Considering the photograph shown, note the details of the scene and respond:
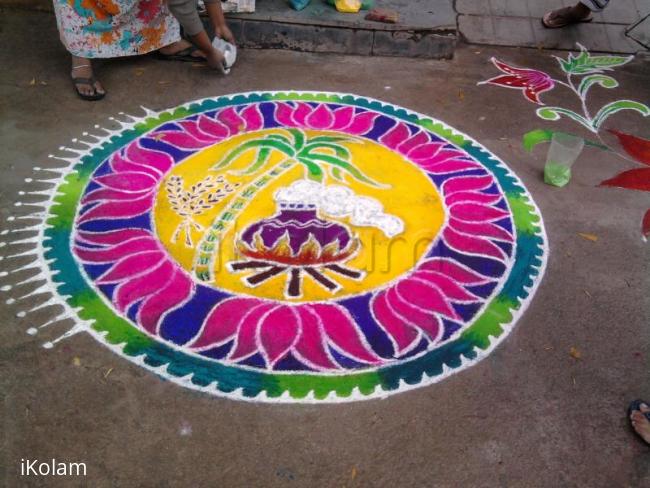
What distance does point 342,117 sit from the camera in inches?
127

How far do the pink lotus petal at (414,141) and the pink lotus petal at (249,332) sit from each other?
49.8 inches

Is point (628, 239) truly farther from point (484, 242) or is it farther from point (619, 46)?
point (619, 46)

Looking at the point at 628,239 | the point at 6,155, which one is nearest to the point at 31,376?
the point at 6,155

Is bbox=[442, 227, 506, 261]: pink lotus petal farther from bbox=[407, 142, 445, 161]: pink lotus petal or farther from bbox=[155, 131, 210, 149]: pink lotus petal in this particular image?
bbox=[155, 131, 210, 149]: pink lotus petal

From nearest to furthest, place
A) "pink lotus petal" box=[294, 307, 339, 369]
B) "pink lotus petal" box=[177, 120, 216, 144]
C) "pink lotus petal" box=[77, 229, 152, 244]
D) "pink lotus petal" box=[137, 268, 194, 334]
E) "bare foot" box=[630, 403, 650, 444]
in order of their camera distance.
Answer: "bare foot" box=[630, 403, 650, 444] → "pink lotus petal" box=[294, 307, 339, 369] → "pink lotus petal" box=[137, 268, 194, 334] → "pink lotus petal" box=[77, 229, 152, 244] → "pink lotus petal" box=[177, 120, 216, 144]

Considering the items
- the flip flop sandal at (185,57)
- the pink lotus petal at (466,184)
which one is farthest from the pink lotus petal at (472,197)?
the flip flop sandal at (185,57)

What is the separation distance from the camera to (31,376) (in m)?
1.90

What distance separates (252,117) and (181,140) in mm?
431

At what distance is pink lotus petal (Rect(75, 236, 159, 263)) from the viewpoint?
2.34 m

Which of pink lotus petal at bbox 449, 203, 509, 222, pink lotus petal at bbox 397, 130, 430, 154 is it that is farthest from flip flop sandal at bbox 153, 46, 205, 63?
pink lotus petal at bbox 449, 203, 509, 222

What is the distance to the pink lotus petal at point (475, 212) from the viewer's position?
2.63 m

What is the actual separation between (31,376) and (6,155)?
1.38 meters

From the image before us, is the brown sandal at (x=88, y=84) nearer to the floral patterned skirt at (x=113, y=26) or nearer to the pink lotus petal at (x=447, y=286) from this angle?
the floral patterned skirt at (x=113, y=26)

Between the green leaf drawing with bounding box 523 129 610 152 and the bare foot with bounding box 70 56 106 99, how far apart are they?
2.39 metres
